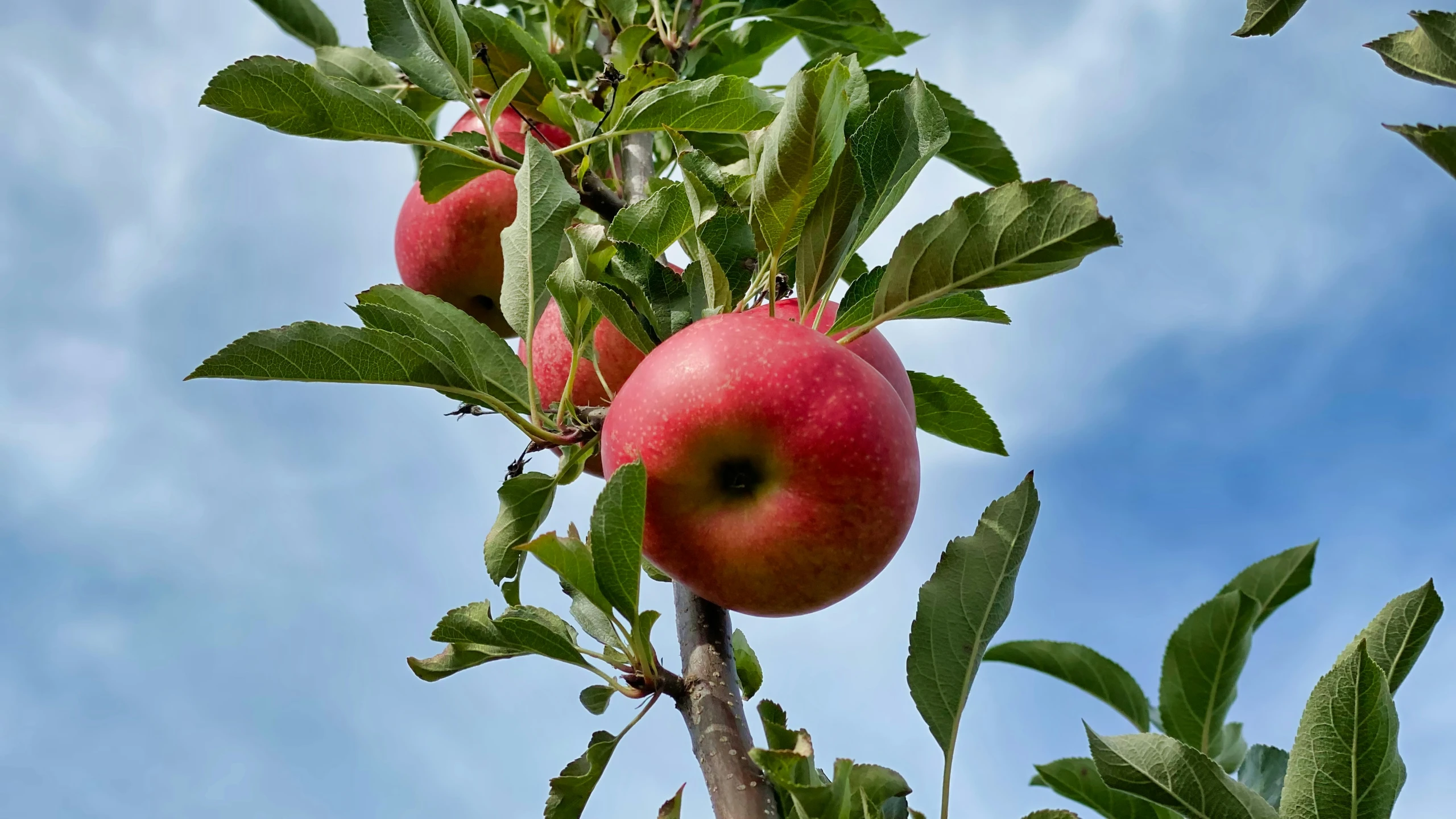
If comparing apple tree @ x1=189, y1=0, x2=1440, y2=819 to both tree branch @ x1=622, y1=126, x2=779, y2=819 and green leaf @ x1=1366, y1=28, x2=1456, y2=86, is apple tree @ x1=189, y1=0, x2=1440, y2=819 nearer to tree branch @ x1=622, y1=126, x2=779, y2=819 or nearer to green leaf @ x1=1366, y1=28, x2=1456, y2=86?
tree branch @ x1=622, y1=126, x2=779, y2=819

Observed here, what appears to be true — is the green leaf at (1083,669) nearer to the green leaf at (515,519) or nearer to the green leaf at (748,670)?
the green leaf at (748,670)

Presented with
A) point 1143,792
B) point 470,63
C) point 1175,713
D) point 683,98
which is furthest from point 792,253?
point 1175,713

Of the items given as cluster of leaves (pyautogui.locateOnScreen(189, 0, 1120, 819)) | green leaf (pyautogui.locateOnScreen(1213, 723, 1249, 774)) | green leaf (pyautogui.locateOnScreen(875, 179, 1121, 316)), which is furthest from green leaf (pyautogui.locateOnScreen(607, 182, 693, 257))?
green leaf (pyautogui.locateOnScreen(1213, 723, 1249, 774))

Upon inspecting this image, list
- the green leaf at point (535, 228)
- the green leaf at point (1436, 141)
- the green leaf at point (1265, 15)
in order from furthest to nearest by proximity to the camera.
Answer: the green leaf at point (535, 228) → the green leaf at point (1265, 15) → the green leaf at point (1436, 141)

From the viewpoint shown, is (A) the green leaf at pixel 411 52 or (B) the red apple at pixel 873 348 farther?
(A) the green leaf at pixel 411 52

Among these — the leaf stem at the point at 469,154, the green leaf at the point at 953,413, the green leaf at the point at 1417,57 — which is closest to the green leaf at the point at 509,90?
the leaf stem at the point at 469,154

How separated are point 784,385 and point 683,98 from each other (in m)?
0.50

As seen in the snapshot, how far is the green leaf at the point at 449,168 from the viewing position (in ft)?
4.63

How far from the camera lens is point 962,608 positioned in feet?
3.58

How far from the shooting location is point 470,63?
1.38 m

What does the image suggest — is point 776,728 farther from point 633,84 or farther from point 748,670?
point 633,84

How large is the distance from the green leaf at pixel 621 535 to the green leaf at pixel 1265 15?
0.62 m

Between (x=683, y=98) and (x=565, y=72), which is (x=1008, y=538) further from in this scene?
(x=565, y=72)

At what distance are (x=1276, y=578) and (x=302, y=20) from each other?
6.48 ft
